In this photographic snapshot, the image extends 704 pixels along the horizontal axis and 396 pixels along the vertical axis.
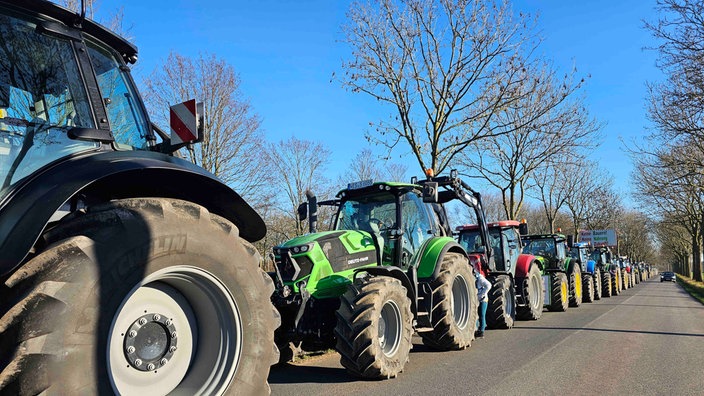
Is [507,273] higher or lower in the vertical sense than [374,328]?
higher

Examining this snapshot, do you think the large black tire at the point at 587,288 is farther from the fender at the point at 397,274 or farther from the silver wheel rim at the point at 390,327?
the silver wheel rim at the point at 390,327

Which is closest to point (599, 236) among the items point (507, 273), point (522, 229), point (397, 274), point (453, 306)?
point (522, 229)

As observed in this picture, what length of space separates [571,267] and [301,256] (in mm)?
14497

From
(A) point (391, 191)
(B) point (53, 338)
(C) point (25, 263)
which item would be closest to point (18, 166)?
(C) point (25, 263)

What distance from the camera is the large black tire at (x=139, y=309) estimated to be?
213cm

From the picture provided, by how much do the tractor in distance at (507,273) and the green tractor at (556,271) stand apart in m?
2.42

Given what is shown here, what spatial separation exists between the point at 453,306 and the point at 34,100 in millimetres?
6799

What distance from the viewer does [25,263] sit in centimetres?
233

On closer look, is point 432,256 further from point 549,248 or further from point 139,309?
point 549,248

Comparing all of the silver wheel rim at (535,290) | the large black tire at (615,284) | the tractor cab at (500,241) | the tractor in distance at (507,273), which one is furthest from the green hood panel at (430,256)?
the large black tire at (615,284)

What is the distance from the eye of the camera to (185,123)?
3301 mm

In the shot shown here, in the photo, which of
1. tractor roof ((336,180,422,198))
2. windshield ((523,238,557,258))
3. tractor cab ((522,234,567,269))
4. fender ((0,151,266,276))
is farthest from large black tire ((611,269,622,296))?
fender ((0,151,266,276))

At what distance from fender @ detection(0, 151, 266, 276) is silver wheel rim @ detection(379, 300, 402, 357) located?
3.26 metres

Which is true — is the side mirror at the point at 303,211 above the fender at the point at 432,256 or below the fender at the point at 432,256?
above
